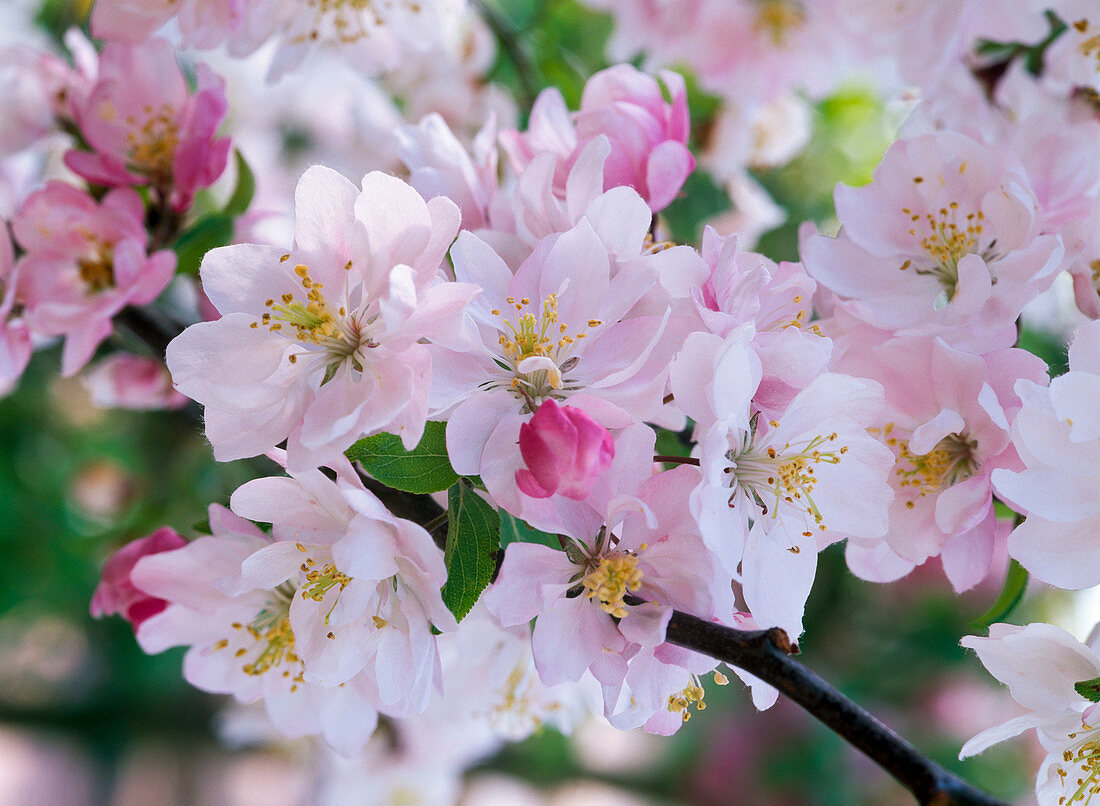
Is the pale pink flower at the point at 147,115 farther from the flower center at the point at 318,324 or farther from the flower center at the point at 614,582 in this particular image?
the flower center at the point at 614,582

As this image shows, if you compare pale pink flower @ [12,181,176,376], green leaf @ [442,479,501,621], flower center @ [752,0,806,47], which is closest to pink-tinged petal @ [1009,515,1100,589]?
green leaf @ [442,479,501,621]

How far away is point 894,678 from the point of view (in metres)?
1.37

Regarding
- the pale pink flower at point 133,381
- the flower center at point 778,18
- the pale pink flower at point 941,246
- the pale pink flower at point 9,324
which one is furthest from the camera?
the flower center at point 778,18

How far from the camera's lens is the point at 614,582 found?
351 millimetres

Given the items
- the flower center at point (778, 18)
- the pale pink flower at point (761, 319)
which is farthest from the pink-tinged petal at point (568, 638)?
the flower center at point (778, 18)

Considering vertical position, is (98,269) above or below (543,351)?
below

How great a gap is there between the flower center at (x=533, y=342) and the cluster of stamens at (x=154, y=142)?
→ 0.33 m

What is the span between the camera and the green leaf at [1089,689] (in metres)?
0.38

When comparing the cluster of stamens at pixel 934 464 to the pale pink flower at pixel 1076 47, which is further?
the pale pink flower at pixel 1076 47

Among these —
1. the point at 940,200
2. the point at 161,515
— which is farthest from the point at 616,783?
the point at 940,200

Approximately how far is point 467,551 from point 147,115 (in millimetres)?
401

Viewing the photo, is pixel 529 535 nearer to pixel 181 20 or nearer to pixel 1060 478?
pixel 1060 478

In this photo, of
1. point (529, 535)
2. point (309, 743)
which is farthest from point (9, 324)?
point (309, 743)

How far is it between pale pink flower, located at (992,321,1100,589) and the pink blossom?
20cm
